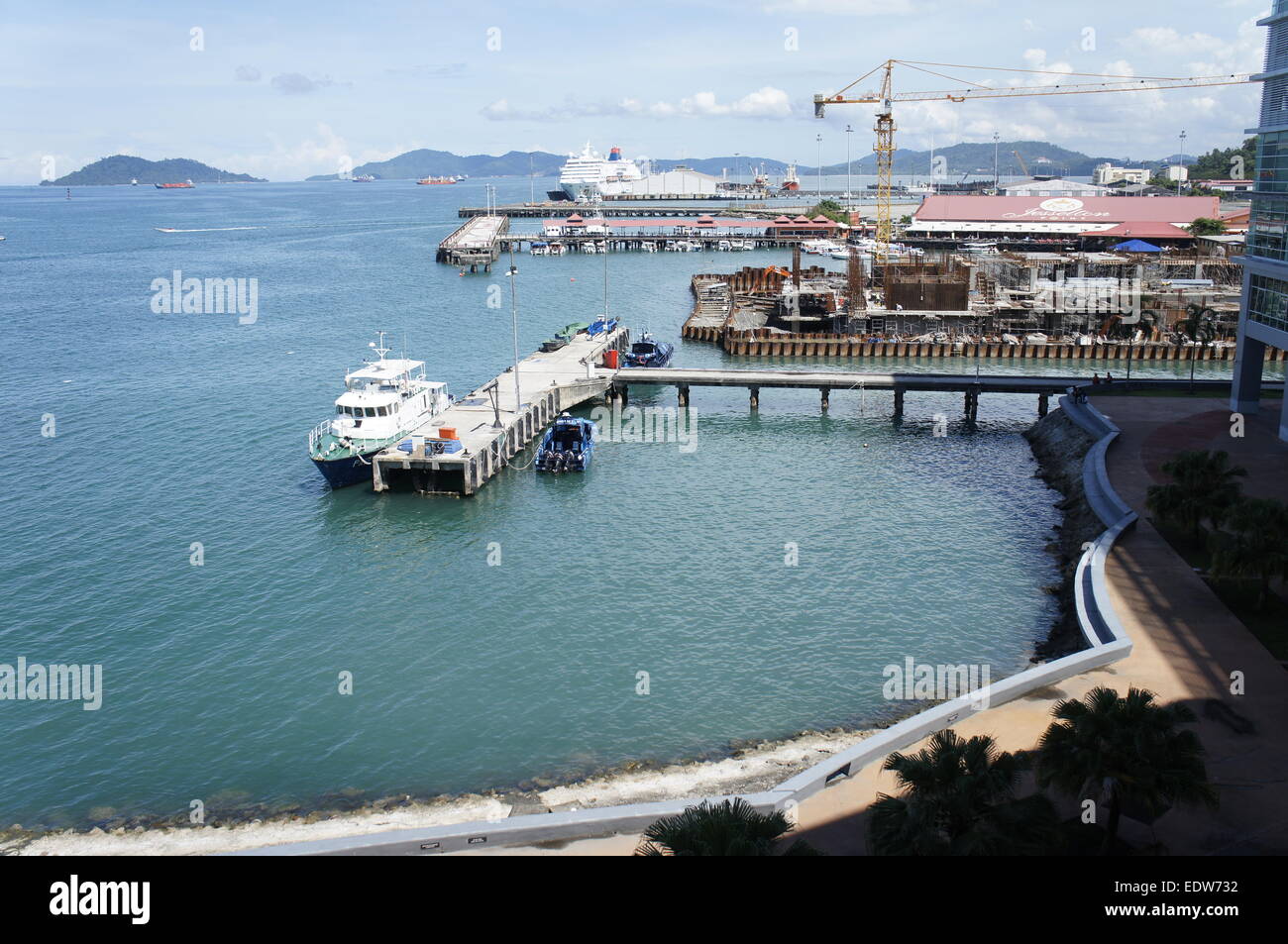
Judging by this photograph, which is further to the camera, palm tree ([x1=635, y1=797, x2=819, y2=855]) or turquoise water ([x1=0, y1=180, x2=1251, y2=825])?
turquoise water ([x1=0, y1=180, x2=1251, y2=825])

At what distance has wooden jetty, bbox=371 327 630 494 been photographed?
170 ft

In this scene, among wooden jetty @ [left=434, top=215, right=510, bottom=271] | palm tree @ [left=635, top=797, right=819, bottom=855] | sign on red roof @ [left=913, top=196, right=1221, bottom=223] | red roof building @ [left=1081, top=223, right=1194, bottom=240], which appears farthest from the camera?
wooden jetty @ [left=434, top=215, right=510, bottom=271]

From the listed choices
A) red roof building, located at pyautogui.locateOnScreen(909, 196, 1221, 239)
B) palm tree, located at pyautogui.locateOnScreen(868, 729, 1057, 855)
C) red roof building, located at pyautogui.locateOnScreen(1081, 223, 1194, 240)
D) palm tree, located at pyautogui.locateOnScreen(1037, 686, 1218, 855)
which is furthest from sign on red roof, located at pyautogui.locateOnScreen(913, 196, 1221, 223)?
palm tree, located at pyautogui.locateOnScreen(868, 729, 1057, 855)

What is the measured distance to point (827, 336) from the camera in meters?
90.6

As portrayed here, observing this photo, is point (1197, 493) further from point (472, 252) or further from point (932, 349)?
point (472, 252)

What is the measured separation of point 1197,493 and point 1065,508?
12875 mm

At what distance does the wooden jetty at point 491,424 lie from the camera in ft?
170

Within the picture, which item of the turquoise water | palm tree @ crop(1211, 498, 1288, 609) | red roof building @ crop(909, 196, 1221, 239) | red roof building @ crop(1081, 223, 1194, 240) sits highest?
red roof building @ crop(909, 196, 1221, 239)

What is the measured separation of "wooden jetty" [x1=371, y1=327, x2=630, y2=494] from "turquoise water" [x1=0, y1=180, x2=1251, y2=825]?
60.6 inches

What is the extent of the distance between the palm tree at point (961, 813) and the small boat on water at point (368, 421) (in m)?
40.2

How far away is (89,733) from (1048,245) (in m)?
144

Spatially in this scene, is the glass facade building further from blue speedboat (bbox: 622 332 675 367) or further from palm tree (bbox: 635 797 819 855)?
palm tree (bbox: 635 797 819 855)

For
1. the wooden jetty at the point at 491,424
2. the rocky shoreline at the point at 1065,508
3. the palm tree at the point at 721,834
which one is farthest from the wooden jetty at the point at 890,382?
the palm tree at the point at 721,834

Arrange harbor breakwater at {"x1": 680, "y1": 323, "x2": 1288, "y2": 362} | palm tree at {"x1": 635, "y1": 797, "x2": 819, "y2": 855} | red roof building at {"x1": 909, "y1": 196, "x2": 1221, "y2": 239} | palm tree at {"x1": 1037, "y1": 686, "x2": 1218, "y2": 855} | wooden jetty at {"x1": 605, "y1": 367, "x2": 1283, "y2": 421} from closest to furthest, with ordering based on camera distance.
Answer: palm tree at {"x1": 635, "y1": 797, "x2": 819, "y2": 855} < palm tree at {"x1": 1037, "y1": 686, "x2": 1218, "y2": 855} < wooden jetty at {"x1": 605, "y1": 367, "x2": 1283, "y2": 421} < harbor breakwater at {"x1": 680, "y1": 323, "x2": 1288, "y2": 362} < red roof building at {"x1": 909, "y1": 196, "x2": 1221, "y2": 239}
